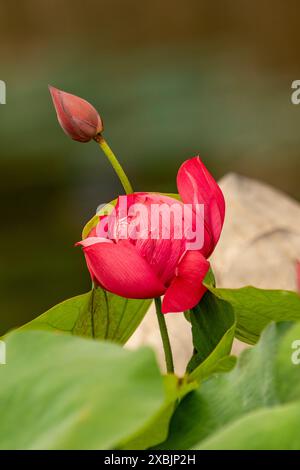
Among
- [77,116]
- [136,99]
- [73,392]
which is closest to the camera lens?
[73,392]

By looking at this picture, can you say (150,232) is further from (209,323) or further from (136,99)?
(136,99)

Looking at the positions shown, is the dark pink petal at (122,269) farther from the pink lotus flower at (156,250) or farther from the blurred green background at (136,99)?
the blurred green background at (136,99)

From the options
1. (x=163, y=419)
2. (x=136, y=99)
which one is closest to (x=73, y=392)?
(x=163, y=419)

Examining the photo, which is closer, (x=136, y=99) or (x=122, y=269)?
(x=122, y=269)

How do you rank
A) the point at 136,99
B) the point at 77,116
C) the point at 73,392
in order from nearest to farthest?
the point at 73,392 < the point at 77,116 < the point at 136,99

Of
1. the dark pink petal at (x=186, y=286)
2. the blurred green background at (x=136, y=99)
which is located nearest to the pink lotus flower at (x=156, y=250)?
the dark pink petal at (x=186, y=286)

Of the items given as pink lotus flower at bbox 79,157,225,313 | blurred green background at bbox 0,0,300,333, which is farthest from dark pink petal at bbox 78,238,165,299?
blurred green background at bbox 0,0,300,333
